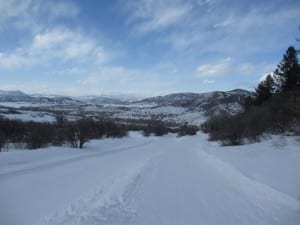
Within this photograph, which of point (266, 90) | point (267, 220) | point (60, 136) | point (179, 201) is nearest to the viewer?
point (267, 220)

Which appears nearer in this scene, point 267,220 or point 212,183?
point 267,220

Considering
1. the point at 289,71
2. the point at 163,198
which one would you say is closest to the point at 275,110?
the point at 289,71

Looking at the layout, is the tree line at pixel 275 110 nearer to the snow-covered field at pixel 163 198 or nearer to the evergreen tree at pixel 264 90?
the evergreen tree at pixel 264 90

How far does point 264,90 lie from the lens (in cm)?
4628

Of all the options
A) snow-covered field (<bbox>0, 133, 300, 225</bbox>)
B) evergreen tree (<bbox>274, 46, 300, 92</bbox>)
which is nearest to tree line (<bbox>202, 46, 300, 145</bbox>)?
evergreen tree (<bbox>274, 46, 300, 92</bbox>)

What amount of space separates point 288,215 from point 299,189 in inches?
76.8

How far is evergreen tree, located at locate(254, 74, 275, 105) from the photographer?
1801 inches

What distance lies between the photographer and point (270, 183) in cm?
1023

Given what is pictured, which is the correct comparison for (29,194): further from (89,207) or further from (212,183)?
(212,183)

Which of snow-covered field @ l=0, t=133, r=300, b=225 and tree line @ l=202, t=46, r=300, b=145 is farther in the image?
tree line @ l=202, t=46, r=300, b=145

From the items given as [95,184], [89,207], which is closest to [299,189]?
[89,207]

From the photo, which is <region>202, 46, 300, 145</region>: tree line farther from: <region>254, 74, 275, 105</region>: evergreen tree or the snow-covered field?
the snow-covered field

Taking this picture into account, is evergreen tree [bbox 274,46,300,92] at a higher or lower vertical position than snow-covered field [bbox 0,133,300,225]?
higher

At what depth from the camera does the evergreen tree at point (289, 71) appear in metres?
38.9
